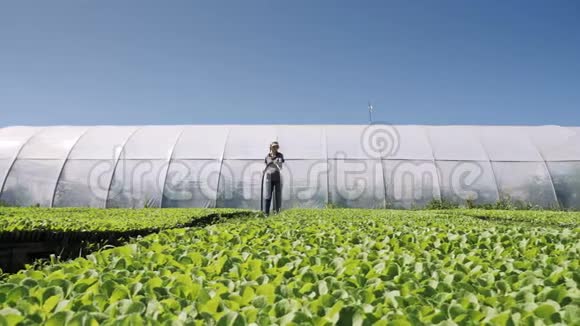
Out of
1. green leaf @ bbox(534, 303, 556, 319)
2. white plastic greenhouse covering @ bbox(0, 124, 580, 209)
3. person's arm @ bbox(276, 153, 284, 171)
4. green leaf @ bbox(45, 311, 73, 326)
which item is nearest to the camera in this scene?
green leaf @ bbox(45, 311, 73, 326)

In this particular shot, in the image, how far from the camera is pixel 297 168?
19391 mm

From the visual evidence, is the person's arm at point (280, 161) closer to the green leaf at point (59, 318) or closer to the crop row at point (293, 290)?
the crop row at point (293, 290)

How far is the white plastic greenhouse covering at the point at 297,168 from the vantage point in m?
18.5

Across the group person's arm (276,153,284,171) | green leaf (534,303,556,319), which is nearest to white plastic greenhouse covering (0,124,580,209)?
person's arm (276,153,284,171)

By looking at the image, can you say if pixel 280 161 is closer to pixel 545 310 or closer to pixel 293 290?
pixel 293 290

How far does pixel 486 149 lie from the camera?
20266 mm

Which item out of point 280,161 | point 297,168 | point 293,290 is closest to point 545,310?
point 293,290

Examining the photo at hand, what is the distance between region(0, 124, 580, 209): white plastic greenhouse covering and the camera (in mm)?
18469

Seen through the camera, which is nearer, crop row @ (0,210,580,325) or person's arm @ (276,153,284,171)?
crop row @ (0,210,580,325)

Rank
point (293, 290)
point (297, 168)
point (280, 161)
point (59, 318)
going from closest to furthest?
1. point (59, 318)
2. point (293, 290)
3. point (280, 161)
4. point (297, 168)

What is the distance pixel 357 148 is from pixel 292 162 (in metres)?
3.22

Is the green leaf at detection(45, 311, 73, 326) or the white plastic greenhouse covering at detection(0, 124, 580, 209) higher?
the white plastic greenhouse covering at detection(0, 124, 580, 209)

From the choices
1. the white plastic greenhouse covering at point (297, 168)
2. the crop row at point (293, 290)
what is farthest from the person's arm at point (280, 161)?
the crop row at point (293, 290)

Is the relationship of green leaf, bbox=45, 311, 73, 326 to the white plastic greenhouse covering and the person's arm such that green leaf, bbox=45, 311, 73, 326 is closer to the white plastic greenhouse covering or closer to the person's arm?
the person's arm
